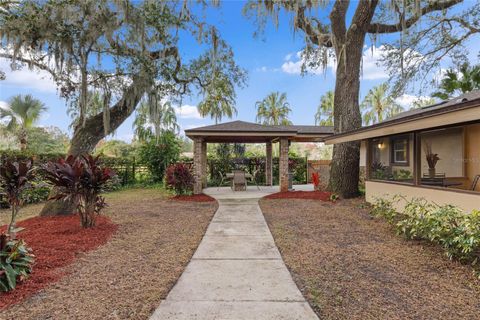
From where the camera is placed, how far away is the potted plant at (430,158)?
6.10 meters

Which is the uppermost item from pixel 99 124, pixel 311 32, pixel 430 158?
pixel 311 32

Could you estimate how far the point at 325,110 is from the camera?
29.2 metres

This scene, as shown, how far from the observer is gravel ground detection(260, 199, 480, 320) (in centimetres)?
249

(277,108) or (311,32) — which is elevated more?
(277,108)

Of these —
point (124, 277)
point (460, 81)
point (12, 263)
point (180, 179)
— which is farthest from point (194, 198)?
point (460, 81)

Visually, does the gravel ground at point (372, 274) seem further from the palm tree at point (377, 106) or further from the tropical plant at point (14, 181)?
the palm tree at point (377, 106)

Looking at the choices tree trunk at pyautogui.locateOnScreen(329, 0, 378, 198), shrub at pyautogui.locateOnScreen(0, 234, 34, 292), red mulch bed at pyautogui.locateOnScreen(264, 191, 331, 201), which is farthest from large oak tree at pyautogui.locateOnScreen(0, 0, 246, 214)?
red mulch bed at pyautogui.locateOnScreen(264, 191, 331, 201)

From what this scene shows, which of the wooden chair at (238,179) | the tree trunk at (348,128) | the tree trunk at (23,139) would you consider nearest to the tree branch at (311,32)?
the tree trunk at (348,128)

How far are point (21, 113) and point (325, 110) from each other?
26.2 metres

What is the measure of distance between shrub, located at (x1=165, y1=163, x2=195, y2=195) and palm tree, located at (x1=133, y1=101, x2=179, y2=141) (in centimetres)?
150

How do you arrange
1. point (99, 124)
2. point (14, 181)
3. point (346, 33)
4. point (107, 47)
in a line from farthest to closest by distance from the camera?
point (346, 33), point (99, 124), point (107, 47), point (14, 181)

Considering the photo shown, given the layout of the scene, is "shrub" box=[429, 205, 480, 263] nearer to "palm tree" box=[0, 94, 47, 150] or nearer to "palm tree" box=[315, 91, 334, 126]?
"palm tree" box=[0, 94, 47, 150]

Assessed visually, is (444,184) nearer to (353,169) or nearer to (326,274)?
(353,169)

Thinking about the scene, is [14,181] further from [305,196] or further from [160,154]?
[160,154]
